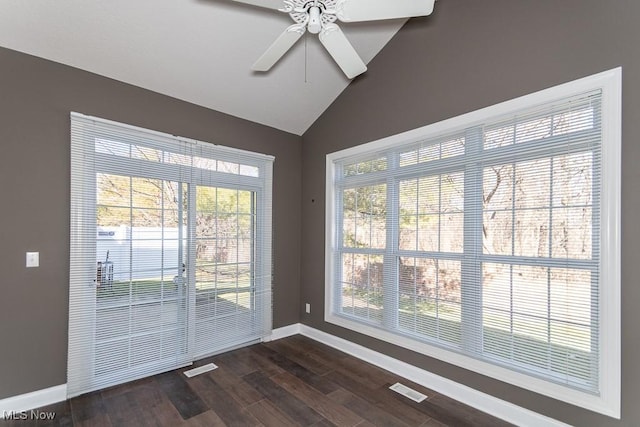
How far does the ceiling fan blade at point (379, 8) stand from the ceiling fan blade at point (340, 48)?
10cm

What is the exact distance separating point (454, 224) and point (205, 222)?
258cm

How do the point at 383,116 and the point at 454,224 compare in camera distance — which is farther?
the point at 383,116

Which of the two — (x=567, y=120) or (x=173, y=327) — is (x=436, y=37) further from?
(x=173, y=327)

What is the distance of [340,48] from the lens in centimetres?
213

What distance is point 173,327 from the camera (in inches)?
125

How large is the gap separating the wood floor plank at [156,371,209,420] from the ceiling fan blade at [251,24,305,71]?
110 inches

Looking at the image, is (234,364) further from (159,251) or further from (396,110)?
(396,110)

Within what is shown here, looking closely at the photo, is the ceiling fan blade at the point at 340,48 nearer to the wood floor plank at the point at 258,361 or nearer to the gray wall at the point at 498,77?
the gray wall at the point at 498,77

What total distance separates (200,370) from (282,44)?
3.09 metres

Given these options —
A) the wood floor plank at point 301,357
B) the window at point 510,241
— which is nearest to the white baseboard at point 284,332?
the wood floor plank at point 301,357

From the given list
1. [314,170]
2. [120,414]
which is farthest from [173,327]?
[314,170]

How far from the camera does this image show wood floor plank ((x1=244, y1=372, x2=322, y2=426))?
7.81ft

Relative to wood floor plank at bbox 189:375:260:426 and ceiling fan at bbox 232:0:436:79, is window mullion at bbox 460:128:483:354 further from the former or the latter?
wood floor plank at bbox 189:375:260:426

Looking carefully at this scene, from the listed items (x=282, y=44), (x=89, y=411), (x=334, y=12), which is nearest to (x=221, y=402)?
(x=89, y=411)
